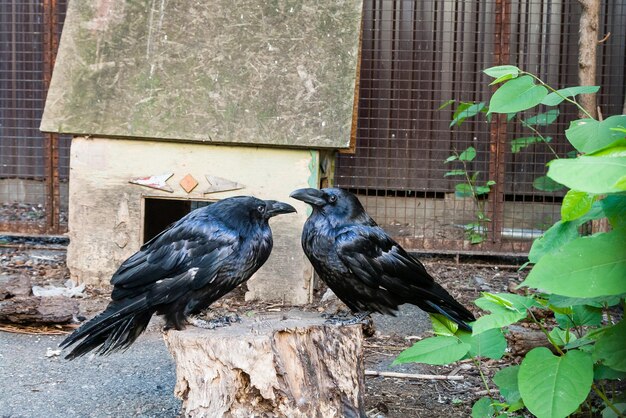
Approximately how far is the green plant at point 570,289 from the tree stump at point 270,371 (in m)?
0.51

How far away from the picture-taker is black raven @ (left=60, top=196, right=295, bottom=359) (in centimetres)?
408

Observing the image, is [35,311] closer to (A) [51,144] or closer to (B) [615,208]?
(A) [51,144]

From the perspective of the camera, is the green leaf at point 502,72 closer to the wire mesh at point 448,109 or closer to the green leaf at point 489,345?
the green leaf at point 489,345

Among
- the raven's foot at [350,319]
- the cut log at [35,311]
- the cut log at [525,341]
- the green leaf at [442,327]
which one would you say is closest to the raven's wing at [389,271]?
the raven's foot at [350,319]

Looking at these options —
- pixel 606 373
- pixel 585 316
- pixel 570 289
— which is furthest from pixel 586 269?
pixel 585 316

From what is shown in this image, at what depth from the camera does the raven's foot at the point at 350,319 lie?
405 centimetres

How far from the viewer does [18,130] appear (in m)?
8.70

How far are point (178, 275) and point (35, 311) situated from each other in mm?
1762

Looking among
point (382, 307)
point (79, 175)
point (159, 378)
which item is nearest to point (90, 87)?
point (79, 175)

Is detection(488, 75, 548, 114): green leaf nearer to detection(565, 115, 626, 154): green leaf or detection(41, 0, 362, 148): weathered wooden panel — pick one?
detection(565, 115, 626, 154): green leaf

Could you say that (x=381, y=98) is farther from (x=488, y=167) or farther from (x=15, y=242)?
(x=15, y=242)

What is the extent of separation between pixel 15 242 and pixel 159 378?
3763 mm

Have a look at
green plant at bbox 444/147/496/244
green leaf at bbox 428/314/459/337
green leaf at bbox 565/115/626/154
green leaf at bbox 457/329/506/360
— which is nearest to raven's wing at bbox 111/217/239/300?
green leaf at bbox 428/314/459/337

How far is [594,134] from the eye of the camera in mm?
3057
